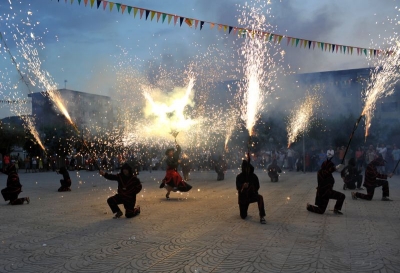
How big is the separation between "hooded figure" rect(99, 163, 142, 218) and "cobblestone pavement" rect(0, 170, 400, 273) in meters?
0.36

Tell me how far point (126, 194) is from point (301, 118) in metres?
34.6

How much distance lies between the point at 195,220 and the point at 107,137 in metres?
31.3

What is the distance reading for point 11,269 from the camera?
5617 millimetres

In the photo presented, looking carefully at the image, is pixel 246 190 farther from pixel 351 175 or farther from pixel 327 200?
pixel 351 175

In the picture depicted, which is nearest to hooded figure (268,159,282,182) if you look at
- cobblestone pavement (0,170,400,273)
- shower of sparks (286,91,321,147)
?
cobblestone pavement (0,170,400,273)

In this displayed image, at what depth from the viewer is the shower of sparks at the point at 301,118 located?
4078cm

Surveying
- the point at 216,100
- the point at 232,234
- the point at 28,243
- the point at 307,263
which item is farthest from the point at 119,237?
the point at 216,100

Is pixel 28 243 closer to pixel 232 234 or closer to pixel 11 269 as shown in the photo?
pixel 11 269

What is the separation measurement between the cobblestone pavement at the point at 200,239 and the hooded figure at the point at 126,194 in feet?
1.20

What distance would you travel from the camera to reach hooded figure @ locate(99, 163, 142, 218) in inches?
388

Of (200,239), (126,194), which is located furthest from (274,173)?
(200,239)

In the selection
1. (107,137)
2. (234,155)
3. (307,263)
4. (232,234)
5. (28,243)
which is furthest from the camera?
(107,137)

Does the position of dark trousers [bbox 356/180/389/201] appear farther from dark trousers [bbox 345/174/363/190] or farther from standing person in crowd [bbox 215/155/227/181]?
standing person in crowd [bbox 215/155/227/181]

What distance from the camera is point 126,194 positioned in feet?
32.9
